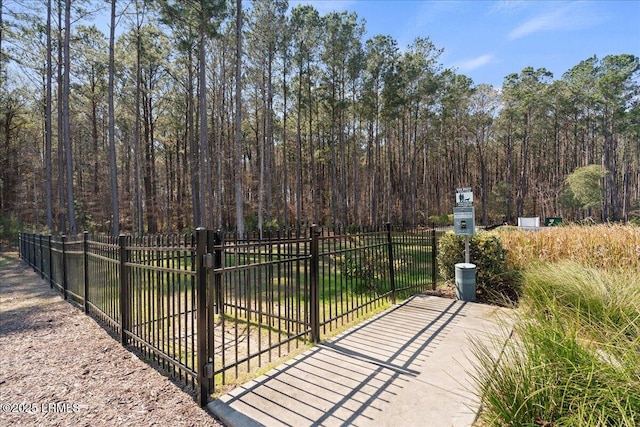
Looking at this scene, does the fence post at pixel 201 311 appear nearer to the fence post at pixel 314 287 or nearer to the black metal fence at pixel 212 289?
the black metal fence at pixel 212 289

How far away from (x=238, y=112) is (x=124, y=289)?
12.8 meters

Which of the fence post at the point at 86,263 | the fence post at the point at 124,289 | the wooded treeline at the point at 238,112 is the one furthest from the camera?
the wooded treeline at the point at 238,112

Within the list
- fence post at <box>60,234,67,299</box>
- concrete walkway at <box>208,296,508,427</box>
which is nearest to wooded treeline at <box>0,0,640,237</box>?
fence post at <box>60,234,67,299</box>

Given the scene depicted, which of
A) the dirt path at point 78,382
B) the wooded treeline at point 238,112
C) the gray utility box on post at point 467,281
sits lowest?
→ the dirt path at point 78,382

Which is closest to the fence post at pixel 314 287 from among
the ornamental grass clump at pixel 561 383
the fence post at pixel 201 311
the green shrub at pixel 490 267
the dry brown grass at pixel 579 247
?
the fence post at pixel 201 311

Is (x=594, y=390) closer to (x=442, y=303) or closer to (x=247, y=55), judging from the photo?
(x=442, y=303)

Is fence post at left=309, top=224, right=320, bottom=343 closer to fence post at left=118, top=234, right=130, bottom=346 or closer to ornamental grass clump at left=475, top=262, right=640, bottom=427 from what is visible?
ornamental grass clump at left=475, top=262, right=640, bottom=427

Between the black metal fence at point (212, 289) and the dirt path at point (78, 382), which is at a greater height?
the black metal fence at point (212, 289)

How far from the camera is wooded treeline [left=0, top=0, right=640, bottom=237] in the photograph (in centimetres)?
1702

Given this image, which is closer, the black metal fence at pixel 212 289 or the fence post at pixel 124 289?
the black metal fence at pixel 212 289

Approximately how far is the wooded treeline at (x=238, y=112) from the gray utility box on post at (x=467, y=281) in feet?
34.4

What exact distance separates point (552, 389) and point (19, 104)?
3133 centimetres

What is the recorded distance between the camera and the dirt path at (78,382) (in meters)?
2.48

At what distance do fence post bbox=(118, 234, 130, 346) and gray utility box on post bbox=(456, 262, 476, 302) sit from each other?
5425 millimetres
